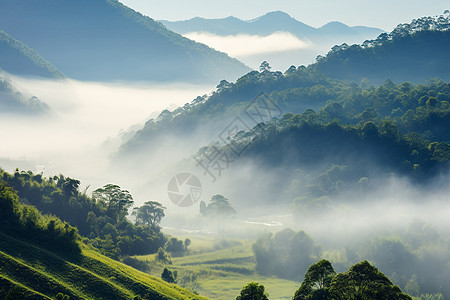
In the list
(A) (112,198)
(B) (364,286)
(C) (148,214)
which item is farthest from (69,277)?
(C) (148,214)

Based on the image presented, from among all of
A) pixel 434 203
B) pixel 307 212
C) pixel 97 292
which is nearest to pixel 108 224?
pixel 97 292

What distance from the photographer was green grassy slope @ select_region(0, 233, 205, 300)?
60375 mm

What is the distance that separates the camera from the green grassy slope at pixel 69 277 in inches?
2377

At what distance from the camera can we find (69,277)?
65188mm

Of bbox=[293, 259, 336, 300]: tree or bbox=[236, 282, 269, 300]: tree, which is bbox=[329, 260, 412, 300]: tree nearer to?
bbox=[293, 259, 336, 300]: tree

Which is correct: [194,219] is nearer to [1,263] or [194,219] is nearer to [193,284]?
[193,284]

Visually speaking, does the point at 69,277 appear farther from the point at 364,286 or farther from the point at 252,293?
the point at 364,286

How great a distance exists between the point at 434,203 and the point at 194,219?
86.7m

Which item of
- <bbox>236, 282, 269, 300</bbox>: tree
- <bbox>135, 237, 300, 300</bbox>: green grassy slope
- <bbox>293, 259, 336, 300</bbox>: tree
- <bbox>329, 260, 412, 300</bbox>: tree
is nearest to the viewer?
<bbox>329, 260, 412, 300</bbox>: tree

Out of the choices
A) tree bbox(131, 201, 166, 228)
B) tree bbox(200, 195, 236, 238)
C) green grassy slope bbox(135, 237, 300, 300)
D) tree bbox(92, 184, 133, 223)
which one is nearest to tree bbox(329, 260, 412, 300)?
green grassy slope bbox(135, 237, 300, 300)

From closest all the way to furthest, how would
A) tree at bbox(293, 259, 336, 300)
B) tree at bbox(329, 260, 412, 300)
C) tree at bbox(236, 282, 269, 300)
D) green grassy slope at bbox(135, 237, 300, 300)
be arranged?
tree at bbox(329, 260, 412, 300) < tree at bbox(293, 259, 336, 300) < tree at bbox(236, 282, 269, 300) < green grassy slope at bbox(135, 237, 300, 300)

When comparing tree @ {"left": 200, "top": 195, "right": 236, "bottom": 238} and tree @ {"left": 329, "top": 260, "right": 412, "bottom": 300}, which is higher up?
tree @ {"left": 200, "top": 195, "right": 236, "bottom": 238}

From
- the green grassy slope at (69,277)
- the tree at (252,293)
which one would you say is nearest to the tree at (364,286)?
the tree at (252,293)

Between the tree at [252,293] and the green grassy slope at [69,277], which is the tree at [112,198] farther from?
the tree at [252,293]
